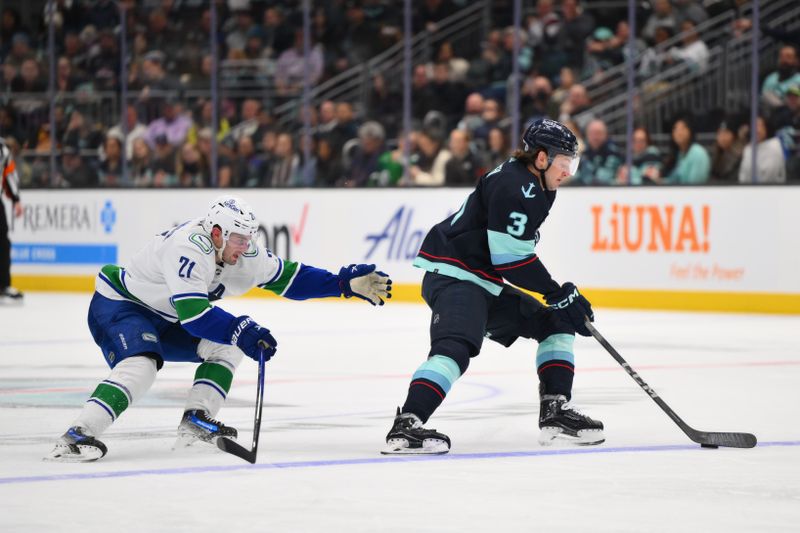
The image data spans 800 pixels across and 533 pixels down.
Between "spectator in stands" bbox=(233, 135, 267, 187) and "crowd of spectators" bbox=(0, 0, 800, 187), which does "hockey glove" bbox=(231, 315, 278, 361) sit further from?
"spectator in stands" bbox=(233, 135, 267, 187)

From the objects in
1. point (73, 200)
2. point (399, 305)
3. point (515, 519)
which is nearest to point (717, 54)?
point (399, 305)

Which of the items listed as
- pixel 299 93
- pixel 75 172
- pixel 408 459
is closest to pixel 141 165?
pixel 75 172

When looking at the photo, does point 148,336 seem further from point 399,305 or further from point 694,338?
point 399,305

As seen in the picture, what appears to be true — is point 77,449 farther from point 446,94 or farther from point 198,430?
point 446,94

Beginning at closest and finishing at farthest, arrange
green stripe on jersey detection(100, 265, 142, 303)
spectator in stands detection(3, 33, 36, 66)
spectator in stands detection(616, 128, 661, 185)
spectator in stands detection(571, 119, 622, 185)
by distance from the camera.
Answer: green stripe on jersey detection(100, 265, 142, 303)
spectator in stands detection(616, 128, 661, 185)
spectator in stands detection(571, 119, 622, 185)
spectator in stands detection(3, 33, 36, 66)

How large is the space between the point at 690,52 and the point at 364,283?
8.58 metres

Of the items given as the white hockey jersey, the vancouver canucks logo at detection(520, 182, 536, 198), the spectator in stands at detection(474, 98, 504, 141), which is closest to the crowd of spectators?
the spectator in stands at detection(474, 98, 504, 141)

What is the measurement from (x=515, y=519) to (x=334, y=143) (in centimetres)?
1119

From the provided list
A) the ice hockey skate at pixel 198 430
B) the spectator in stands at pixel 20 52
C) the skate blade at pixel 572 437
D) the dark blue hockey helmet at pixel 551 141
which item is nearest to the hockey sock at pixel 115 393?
the ice hockey skate at pixel 198 430

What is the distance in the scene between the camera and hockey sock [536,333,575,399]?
5.62m

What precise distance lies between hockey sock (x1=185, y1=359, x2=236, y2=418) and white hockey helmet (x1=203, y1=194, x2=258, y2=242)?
1.73ft

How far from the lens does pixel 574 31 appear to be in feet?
48.0

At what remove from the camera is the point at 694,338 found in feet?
33.7

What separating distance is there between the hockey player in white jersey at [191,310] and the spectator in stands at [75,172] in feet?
34.5
